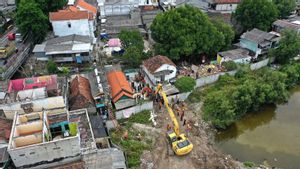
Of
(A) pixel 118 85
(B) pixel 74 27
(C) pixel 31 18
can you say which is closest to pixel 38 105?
(A) pixel 118 85

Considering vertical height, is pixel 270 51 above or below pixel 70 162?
above

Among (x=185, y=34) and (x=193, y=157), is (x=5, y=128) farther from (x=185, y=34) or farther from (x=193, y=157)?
(x=185, y=34)

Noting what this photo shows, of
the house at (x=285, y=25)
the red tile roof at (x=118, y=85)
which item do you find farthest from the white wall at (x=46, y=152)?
the house at (x=285, y=25)

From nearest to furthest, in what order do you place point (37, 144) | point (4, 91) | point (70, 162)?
point (37, 144), point (70, 162), point (4, 91)

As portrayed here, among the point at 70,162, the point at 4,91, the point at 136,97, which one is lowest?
the point at 70,162

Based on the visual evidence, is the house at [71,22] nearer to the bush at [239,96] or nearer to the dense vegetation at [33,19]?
the dense vegetation at [33,19]

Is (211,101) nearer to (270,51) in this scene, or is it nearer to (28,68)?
(270,51)

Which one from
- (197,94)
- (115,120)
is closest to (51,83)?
(115,120)
